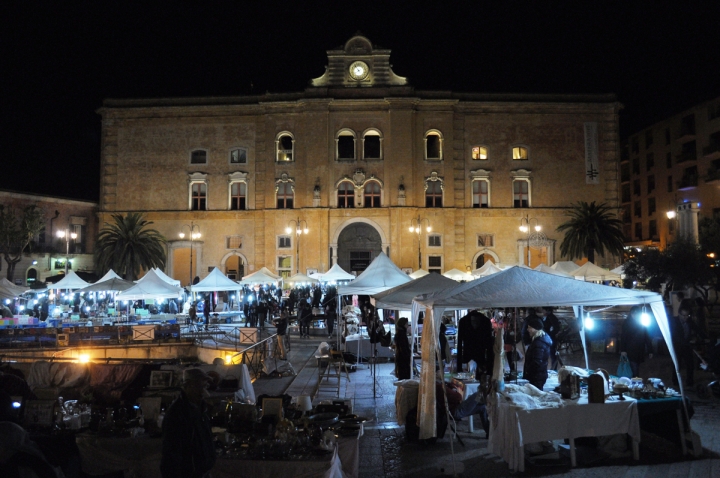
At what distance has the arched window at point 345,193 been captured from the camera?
126 feet

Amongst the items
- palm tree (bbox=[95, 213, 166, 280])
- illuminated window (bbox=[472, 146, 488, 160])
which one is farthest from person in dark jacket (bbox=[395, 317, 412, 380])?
illuminated window (bbox=[472, 146, 488, 160])

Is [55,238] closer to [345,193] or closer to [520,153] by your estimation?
[345,193]

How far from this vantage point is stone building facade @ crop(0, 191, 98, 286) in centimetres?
4512

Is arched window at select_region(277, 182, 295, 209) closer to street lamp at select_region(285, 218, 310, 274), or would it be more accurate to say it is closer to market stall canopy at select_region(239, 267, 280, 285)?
street lamp at select_region(285, 218, 310, 274)

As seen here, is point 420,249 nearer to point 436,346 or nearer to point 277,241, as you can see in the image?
point 277,241

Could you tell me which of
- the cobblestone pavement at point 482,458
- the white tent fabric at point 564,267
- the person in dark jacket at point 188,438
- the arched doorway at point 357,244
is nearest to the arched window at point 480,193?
the arched doorway at point 357,244

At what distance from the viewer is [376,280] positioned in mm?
16719

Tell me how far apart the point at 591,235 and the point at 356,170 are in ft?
49.0

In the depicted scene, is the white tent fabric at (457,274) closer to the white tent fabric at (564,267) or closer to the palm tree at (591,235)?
the white tent fabric at (564,267)

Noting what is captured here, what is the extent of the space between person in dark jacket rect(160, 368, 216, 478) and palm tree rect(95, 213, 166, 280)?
32.7 metres

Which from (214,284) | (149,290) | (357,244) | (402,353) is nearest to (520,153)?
(357,244)

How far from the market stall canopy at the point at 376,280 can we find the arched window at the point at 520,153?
24315 mm

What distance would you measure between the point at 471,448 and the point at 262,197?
3192 centimetres

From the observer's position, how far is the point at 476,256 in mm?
38344
